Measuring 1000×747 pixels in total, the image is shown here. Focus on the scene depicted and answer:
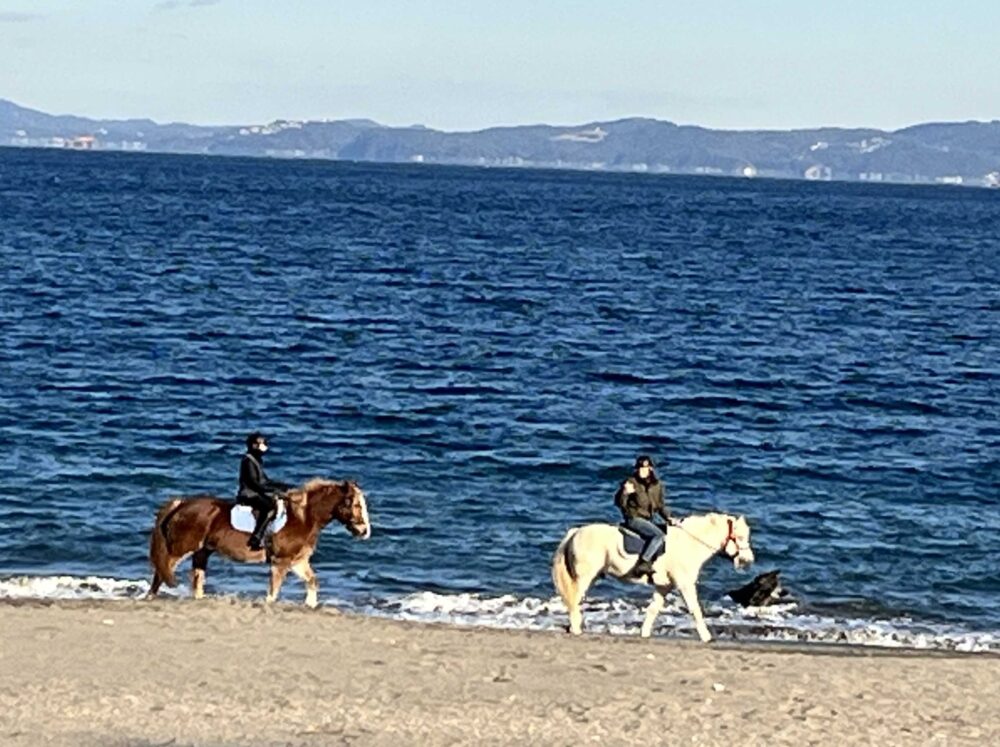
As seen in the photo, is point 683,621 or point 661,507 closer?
point 661,507

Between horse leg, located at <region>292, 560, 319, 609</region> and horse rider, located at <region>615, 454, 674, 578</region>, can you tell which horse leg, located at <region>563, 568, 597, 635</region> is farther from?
horse leg, located at <region>292, 560, 319, 609</region>

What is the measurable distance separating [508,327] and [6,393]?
873 inches

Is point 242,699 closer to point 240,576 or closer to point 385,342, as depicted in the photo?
point 240,576

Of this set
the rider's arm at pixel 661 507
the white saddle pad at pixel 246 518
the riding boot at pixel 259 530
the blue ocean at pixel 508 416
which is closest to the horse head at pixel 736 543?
the rider's arm at pixel 661 507

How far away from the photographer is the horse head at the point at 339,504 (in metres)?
24.1

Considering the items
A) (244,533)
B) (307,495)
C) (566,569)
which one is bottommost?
(566,569)

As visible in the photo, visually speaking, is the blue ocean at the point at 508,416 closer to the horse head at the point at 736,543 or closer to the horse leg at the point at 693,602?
the horse leg at the point at 693,602

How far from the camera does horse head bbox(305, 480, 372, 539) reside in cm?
2406

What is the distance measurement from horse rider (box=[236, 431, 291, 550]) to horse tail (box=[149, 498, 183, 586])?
2.76ft

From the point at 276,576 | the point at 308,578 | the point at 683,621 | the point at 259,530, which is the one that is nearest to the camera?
the point at 259,530

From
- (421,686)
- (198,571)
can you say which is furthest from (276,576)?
(421,686)

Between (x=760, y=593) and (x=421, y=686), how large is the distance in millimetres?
9577

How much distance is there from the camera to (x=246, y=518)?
23.7m

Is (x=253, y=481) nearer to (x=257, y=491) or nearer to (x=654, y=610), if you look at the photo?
(x=257, y=491)
